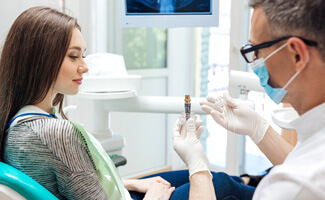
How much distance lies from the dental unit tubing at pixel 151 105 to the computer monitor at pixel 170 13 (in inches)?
14.8

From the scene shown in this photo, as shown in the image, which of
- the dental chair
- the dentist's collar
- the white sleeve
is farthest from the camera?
the dental chair

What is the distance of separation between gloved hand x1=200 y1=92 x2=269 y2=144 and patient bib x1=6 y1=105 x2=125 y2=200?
15.7 inches

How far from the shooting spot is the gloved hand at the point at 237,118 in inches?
57.3

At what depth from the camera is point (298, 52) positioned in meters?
0.84

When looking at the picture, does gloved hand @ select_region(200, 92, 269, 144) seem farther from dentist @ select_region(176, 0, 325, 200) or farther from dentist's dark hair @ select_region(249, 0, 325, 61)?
dentist's dark hair @ select_region(249, 0, 325, 61)

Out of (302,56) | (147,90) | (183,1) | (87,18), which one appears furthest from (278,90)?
(147,90)

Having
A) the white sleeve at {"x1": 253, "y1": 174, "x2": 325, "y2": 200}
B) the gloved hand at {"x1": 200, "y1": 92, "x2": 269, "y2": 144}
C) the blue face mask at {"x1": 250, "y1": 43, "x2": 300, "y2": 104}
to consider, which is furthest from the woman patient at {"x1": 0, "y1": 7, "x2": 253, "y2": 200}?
the white sleeve at {"x1": 253, "y1": 174, "x2": 325, "y2": 200}

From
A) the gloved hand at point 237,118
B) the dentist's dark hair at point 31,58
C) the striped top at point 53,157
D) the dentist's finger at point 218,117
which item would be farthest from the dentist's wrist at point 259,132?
the dentist's dark hair at point 31,58

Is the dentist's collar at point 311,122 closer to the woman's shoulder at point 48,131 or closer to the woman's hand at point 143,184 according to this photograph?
the woman's shoulder at point 48,131

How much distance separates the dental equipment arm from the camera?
1.22m

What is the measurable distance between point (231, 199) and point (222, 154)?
231 centimetres

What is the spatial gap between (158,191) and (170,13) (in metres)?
0.93

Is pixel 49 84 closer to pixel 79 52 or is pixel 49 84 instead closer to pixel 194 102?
pixel 79 52

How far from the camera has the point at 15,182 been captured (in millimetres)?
1039
